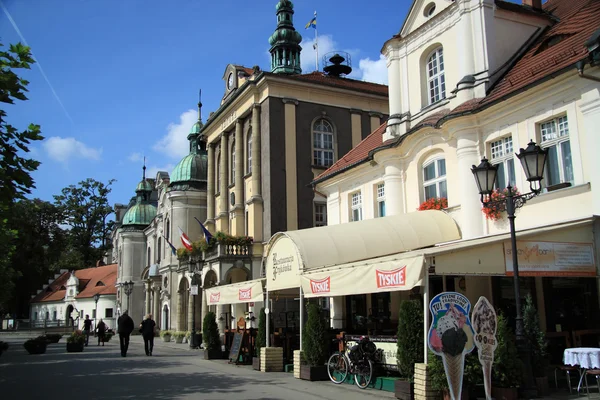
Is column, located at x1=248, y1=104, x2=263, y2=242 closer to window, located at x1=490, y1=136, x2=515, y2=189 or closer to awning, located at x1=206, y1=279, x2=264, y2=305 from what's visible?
awning, located at x1=206, y1=279, x2=264, y2=305

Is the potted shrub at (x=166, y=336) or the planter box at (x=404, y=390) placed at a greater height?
the planter box at (x=404, y=390)

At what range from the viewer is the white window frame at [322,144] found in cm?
3522

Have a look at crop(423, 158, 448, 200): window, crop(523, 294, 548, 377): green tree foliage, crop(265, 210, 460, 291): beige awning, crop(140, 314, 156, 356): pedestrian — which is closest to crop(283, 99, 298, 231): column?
crop(140, 314, 156, 356): pedestrian

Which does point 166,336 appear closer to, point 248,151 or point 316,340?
point 248,151

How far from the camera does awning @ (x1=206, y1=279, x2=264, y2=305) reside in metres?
18.8

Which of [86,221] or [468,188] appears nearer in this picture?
[468,188]

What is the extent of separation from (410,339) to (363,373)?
199cm

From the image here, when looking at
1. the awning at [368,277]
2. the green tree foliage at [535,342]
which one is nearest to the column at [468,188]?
the green tree foliage at [535,342]

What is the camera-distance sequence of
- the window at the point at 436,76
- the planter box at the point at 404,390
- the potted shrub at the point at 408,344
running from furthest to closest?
the window at the point at 436,76
the potted shrub at the point at 408,344
the planter box at the point at 404,390

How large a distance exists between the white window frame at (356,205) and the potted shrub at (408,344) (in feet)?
37.0

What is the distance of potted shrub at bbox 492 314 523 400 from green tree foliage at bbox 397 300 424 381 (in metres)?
Answer: 1.49

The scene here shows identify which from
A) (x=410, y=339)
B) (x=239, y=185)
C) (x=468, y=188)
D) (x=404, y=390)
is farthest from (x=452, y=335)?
(x=239, y=185)

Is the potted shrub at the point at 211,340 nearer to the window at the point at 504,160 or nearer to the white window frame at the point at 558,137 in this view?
the window at the point at 504,160

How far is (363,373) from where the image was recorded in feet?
43.3
